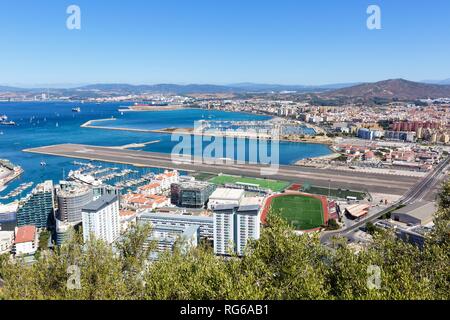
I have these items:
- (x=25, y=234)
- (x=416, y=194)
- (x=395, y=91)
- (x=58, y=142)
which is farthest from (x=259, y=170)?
(x=395, y=91)

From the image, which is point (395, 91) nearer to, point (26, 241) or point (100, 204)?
point (100, 204)

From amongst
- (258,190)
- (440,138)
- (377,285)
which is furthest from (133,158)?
(440,138)

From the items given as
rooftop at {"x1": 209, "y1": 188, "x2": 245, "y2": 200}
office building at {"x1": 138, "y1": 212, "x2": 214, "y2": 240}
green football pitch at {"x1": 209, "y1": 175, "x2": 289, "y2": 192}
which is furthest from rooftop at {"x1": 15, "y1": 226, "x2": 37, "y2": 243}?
green football pitch at {"x1": 209, "y1": 175, "x2": 289, "y2": 192}

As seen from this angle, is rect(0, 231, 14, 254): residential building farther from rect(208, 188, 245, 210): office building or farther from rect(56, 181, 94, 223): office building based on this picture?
rect(208, 188, 245, 210): office building

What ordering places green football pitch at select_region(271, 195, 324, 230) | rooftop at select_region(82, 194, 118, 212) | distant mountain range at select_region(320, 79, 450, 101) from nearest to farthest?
rooftop at select_region(82, 194, 118, 212) → green football pitch at select_region(271, 195, 324, 230) → distant mountain range at select_region(320, 79, 450, 101)

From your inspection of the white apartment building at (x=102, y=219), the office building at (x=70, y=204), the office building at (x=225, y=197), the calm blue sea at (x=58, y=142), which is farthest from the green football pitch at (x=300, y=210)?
the calm blue sea at (x=58, y=142)

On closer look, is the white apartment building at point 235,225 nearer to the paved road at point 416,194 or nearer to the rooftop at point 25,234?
the paved road at point 416,194
